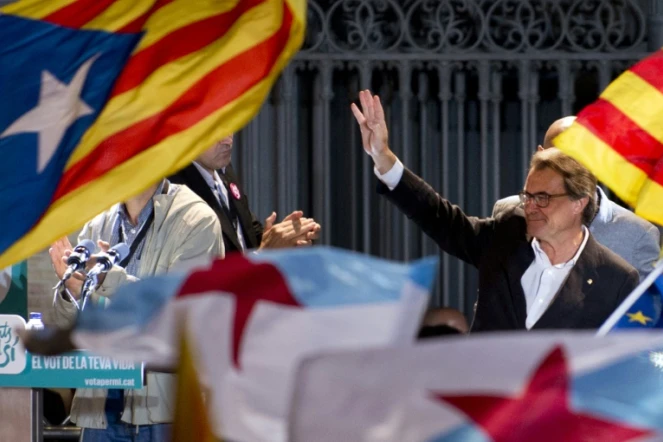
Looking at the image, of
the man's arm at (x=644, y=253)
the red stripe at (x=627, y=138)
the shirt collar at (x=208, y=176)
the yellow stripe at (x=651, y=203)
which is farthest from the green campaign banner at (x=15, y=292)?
the yellow stripe at (x=651, y=203)

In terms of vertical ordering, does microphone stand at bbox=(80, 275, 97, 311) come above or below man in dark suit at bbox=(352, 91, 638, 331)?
below

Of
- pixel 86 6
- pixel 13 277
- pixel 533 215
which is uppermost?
pixel 86 6

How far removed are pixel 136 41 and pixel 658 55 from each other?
5.67 feet

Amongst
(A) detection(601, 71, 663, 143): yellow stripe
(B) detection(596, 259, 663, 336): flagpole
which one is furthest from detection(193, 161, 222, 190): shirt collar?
(B) detection(596, 259, 663, 336): flagpole

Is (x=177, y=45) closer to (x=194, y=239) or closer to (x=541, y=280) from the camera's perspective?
(x=194, y=239)

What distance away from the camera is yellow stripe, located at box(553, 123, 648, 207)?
16.7 ft

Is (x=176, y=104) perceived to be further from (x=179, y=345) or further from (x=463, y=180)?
(x=463, y=180)

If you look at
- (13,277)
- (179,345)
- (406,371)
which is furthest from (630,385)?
(13,277)

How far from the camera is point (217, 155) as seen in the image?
6.11 m

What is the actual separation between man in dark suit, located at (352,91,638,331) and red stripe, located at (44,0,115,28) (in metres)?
1.21

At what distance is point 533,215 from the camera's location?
5496 millimetres

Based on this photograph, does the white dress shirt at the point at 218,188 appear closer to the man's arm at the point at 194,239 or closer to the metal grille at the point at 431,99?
the man's arm at the point at 194,239

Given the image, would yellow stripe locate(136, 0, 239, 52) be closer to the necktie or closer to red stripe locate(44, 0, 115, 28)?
red stripe locate(44, 0, 115, 28)

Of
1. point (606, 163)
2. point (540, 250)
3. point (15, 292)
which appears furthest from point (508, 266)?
point (15, 292)
